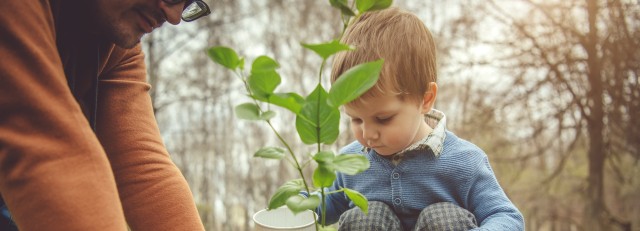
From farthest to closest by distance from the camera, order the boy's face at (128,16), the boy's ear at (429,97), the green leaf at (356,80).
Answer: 1. the boy's ear at (429,97)
2. the boy's face at (128,16)
3. the green leaf at (356,80)

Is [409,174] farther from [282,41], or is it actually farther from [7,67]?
[282,41]

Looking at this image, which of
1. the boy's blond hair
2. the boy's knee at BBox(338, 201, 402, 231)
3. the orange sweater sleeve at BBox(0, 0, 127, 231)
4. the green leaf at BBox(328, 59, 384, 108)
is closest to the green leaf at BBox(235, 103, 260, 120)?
the green leaf at BBox(328, 59, 384, 108)

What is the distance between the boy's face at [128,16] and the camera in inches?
37.6

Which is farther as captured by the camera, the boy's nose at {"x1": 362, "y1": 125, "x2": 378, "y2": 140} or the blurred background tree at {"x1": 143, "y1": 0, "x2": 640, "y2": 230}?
the blurred background tree at {"x1": 143, "y1": 0, "x2": 640, "y2": 230}

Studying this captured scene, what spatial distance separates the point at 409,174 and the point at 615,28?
1841 millimetres

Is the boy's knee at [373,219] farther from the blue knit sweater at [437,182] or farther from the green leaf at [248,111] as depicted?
the green leaf at [248,111]

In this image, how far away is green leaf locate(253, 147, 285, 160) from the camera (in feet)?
2.16

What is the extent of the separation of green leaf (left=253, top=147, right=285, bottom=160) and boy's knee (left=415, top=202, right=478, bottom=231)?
0.43m

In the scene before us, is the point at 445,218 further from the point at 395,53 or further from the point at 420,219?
the point at 395,53

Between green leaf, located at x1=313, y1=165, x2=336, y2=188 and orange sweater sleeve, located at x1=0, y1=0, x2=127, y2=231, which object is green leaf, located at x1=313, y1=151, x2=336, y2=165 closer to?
green leaf, located at x1=313, y1=165, x2=336, y2=188

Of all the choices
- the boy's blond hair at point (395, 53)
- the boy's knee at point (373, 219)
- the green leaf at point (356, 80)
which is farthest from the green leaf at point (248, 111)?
the boy's knee at point (373, 219)

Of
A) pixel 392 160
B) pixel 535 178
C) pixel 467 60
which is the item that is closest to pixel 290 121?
pixel 467 60

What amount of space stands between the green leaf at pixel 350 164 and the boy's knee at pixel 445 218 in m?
0.40

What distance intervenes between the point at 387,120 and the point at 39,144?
0.60 metres
